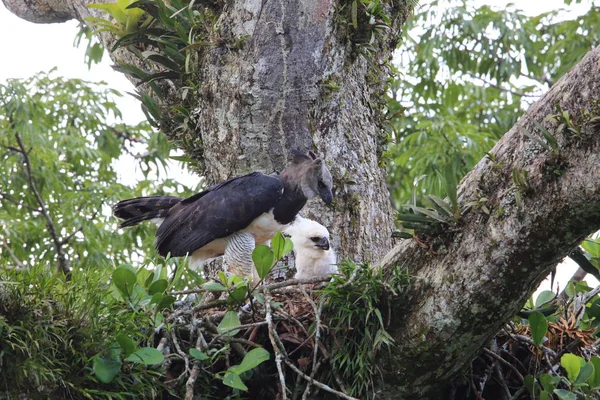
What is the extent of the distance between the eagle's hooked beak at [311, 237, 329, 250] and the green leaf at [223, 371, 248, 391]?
5.30ft

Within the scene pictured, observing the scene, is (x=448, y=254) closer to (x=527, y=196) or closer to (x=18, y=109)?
(x=527, y=196)

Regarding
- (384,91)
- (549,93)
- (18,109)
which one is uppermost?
(18,109)

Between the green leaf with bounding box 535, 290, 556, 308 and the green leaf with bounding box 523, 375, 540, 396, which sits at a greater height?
the green leaf with bounding box 535, 290, 556, 308

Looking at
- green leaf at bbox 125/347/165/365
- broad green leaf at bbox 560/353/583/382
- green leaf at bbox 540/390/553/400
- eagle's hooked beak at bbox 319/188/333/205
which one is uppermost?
eagle's hooked beak at bbox 319/188/333/205

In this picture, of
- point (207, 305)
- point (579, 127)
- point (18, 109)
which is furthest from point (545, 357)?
point (18, 109)

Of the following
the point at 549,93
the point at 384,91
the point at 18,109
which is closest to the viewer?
the point at 549,93

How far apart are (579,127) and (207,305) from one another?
5.43ft

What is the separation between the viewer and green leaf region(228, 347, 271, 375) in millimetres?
3355

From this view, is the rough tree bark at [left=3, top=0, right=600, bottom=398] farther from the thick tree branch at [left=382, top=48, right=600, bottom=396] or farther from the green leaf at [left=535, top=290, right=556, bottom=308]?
the green leaf at [left=535, top=290, right=556, bottom=308]

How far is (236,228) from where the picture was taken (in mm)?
5094

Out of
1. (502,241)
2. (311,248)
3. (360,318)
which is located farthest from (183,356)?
(311,248)

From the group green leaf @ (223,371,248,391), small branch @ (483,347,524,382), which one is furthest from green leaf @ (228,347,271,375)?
small branch @ (483,347,524,382)

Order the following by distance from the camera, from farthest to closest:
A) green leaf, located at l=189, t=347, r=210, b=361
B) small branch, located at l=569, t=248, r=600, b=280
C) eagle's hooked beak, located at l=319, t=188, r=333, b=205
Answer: eagle's hooked beak, located at l=319, t=188, r=333, b=205 → small branch, located at l=569, t=248, r=600, b=280 → green leaf, located at l=189, t=347, r=210, b=361

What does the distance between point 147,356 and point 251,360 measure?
40 centimetres
